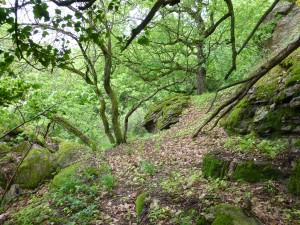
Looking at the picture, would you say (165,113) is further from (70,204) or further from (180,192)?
(180,192)

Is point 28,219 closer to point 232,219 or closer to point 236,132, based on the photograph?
point 232,219

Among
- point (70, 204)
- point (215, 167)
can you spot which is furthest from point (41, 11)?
point (70, 204)

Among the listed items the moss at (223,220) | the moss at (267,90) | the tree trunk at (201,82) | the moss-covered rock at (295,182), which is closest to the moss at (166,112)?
the tree trunk at (201,82)

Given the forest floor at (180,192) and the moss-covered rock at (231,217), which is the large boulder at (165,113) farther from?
the moss-covered rock at (231,217)

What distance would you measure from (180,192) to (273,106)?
2.99 metres

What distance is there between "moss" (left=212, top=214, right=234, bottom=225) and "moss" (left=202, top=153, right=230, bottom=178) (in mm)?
1480

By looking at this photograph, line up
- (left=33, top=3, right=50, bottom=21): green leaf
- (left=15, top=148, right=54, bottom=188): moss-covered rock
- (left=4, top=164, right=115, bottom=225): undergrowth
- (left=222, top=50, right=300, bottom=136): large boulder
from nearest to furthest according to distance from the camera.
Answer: (left=33, top=3, right=50, bottom=21): green leaf → (left=4, top=164, right=115, bottom=225): undergrowth → (left=222, top=50, right=300, bottom=136): large boulder → (left=15, top=148, right=54, bottom=188): moss-covered rock

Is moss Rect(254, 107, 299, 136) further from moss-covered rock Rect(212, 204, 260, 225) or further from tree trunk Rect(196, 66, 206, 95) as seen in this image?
tree trunk Rect(196, 66, 206, 95)

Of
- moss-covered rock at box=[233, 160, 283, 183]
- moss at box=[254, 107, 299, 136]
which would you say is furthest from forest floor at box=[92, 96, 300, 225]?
moss at box=[254, 107, 299, 136]

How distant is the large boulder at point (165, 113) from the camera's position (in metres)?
12.3

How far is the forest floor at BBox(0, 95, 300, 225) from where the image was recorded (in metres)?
3.71

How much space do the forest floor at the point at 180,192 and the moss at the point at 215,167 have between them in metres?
0.16

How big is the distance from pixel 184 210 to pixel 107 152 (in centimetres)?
537

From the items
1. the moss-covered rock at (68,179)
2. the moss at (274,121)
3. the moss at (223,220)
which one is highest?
the moss at (274,121)
